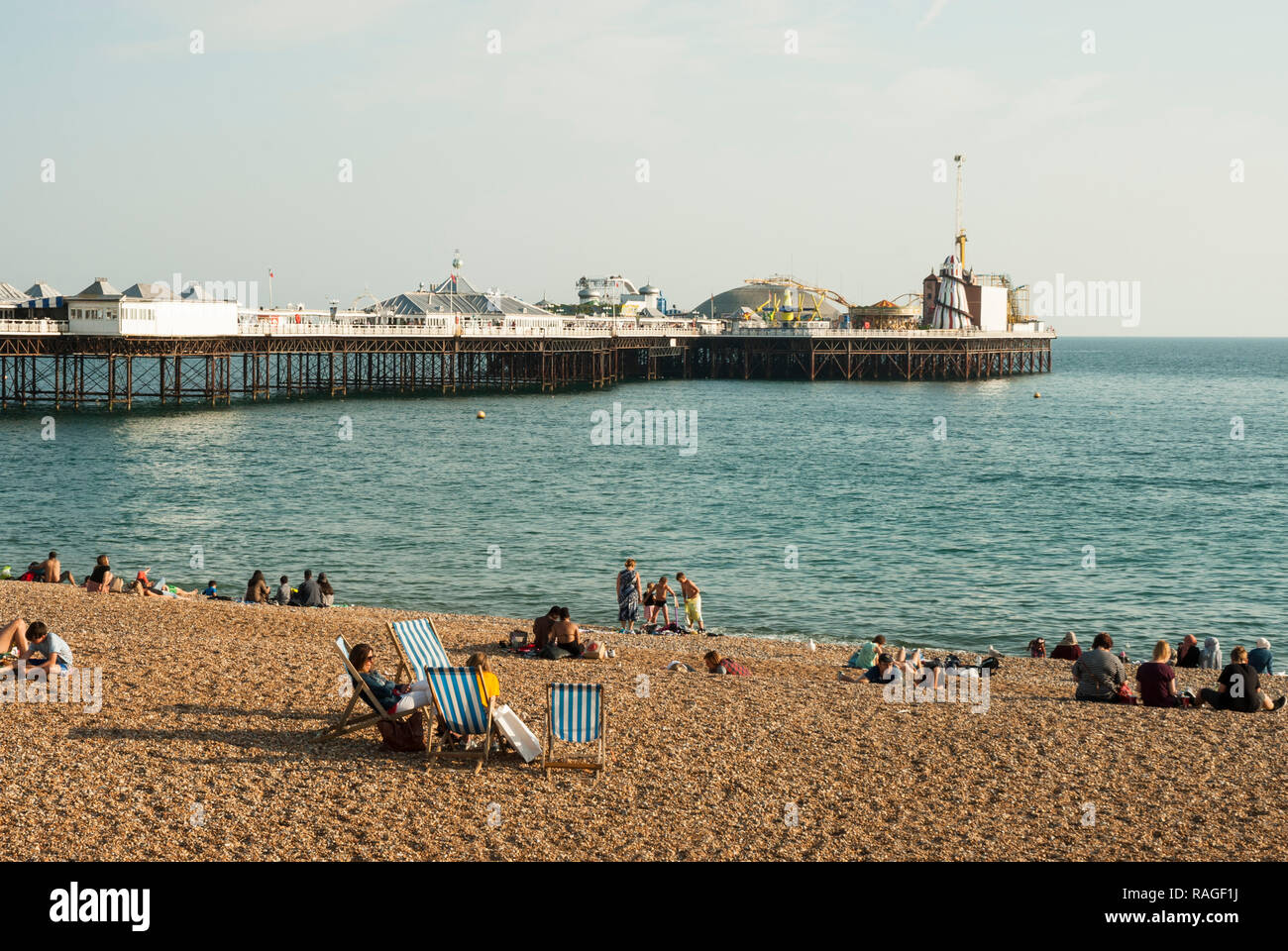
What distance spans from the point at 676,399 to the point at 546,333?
908 cm

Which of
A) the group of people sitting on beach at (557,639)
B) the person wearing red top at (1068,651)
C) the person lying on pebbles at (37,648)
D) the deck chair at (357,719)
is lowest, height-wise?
the person wearing red top at (1068,651)

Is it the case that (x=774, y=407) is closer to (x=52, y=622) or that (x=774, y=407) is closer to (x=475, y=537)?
(x=475, y=537)

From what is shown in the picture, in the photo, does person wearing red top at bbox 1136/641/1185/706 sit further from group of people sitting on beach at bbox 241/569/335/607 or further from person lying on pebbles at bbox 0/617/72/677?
group of people sitting on beach at bbox 241/569/335/607

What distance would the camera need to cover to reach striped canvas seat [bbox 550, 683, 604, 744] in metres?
8.02

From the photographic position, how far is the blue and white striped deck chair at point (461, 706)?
8.20 meters

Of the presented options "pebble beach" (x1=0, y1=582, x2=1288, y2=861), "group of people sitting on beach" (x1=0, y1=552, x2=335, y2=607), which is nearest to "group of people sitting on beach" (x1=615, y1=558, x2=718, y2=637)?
"group of people sitting on beach" (x1=0, y1=552, x2=335, y2=607)

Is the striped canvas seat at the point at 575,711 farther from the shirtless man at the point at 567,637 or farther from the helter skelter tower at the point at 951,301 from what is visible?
the helter skelter tower at the point at 951,301

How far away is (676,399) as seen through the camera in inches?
2766

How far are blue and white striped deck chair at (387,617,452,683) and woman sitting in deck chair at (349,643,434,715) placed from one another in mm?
405

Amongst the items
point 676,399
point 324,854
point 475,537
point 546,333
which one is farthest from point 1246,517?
point 546,333

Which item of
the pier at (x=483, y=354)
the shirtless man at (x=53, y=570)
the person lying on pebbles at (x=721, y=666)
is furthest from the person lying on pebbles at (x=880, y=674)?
the pier at (x=483, y=354)

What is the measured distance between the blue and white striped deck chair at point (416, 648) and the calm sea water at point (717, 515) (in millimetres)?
8923

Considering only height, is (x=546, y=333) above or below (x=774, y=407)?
above

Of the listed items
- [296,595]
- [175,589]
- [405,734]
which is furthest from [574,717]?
[175,589]
